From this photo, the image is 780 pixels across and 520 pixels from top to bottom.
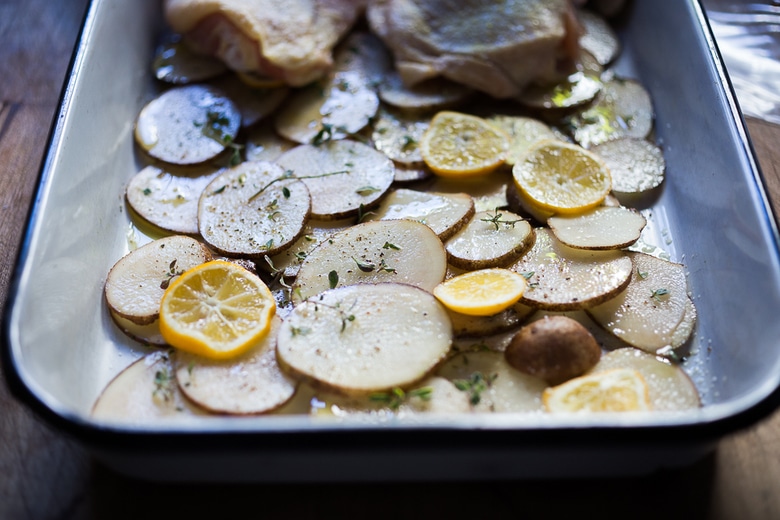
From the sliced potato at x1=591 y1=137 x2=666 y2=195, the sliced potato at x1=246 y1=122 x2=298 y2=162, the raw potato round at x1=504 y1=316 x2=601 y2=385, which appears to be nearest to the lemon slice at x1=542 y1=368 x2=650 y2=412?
the raw potato round at x1=504 y1=316 x2=601 y2=385

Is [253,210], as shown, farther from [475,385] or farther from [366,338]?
[475,385]

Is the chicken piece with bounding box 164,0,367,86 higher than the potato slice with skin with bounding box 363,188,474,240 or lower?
higher

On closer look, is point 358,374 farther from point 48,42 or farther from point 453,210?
point 48,42

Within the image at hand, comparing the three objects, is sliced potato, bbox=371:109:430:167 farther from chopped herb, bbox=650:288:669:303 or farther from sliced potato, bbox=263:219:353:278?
chopped herb, bbox=650:288:669:303

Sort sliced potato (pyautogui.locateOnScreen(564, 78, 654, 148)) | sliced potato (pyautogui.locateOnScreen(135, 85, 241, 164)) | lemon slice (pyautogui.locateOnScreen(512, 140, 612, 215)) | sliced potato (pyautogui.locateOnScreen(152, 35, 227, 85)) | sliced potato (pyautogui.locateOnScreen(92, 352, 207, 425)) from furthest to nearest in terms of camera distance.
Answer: sliced potato (pyautogui.locateOnScreen(152, 35, 227, 85)), sliced potato (pyautogui.locateOnScreen(564, 78, 654, 148)), sliced potato (pyautogui.locateOnScreen(135, 85, 241, 164)), lemon slice (pyautogui.locateOnScreen(512, 140, 612, 215)), sliced potato (pyautogui.locateOnScreen(92, 352, 207, 425))

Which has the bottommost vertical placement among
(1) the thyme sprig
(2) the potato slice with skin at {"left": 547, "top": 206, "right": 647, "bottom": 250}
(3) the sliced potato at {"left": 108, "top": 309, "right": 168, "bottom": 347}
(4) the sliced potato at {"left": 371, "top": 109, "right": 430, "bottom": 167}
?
(3) the sliced potato at {"left": 108, "top": 309, "right": 168, "bottom": 347}

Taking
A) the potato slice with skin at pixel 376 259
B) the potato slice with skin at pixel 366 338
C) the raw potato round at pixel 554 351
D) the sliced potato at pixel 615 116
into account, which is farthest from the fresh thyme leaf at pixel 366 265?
the sliced potato at pixel 615 116

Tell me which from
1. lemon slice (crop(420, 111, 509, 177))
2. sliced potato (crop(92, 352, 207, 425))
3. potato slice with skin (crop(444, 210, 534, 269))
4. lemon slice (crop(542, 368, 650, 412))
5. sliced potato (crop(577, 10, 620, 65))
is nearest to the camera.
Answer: lemon slice (crop(542, 368, 650, 412))

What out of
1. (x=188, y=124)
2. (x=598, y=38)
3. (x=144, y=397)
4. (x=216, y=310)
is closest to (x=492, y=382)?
(x=216, y=310)
